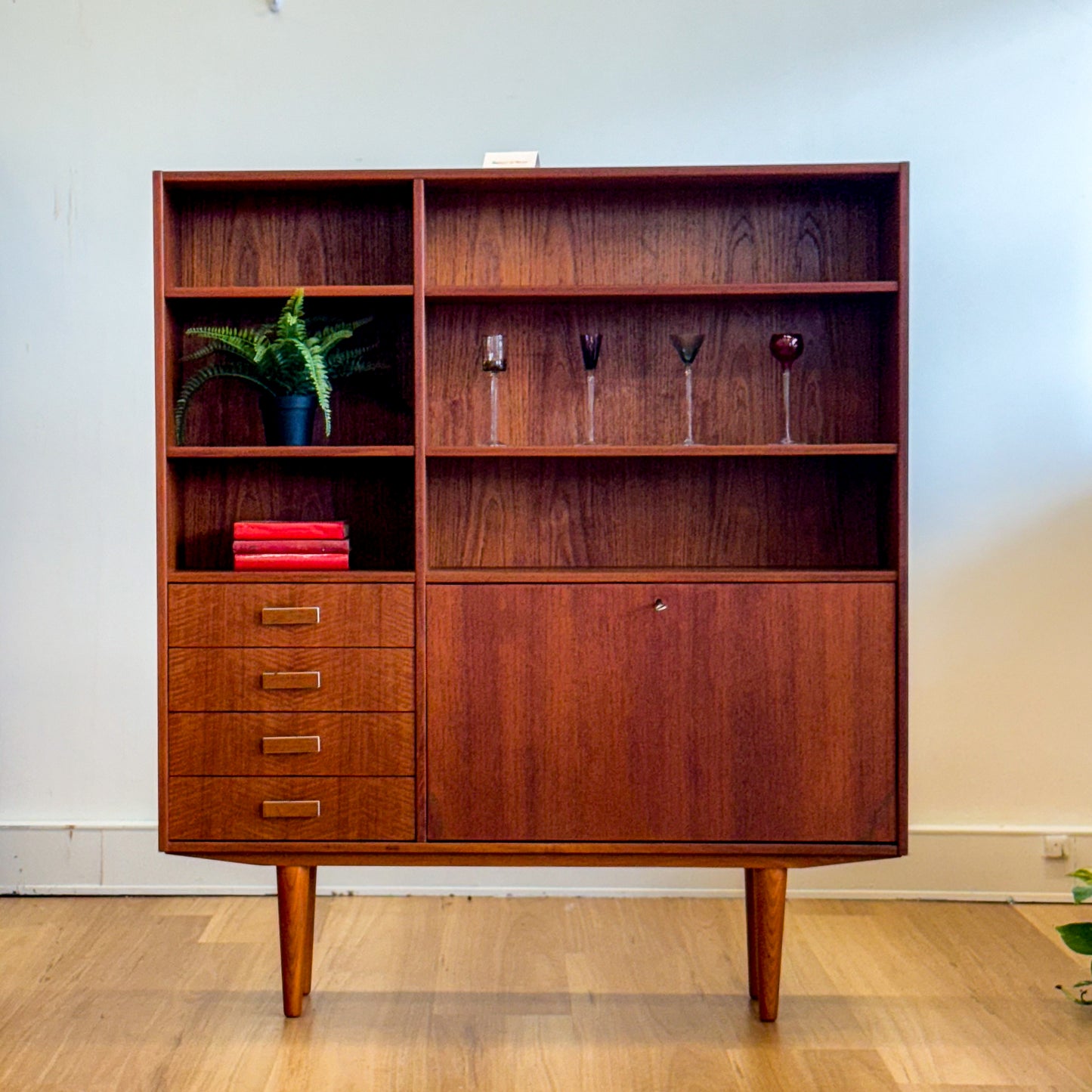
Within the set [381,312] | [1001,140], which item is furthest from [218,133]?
[1001,140]

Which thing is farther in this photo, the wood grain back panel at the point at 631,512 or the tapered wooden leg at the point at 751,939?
the wood grain back panel at the point at 631,512

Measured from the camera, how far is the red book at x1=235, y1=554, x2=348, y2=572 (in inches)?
98.4

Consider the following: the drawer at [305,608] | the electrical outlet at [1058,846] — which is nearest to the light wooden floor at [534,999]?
the electrical outlet at [1058,846]

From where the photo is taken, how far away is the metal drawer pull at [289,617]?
2404 millimetres

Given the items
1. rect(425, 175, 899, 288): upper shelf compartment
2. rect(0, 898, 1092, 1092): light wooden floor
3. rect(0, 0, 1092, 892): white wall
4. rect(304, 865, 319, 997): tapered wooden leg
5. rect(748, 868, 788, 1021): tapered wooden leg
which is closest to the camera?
rect(0, 898, 1092, 1092): light wooden floor

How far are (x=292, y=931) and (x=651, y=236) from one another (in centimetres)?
177

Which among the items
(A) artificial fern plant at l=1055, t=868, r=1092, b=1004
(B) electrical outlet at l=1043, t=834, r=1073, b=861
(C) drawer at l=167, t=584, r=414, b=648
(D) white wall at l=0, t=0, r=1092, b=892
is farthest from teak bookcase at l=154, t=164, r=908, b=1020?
(B) electrical outlet at l=1043, t=834, r=1073, b=861

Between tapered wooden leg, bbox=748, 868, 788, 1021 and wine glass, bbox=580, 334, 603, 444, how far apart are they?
1.06 metres

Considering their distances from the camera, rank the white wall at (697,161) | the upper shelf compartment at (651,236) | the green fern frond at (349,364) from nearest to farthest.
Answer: the green fern frond at (349,364), the upper shelf compartment at (651,236), the white wall at (697,161)

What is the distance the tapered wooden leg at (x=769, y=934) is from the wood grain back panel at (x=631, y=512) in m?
0.74

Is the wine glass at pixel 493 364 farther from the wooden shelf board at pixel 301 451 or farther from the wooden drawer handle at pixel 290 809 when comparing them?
the wooden drawer handle at pixel 290 809

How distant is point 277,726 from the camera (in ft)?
7.93

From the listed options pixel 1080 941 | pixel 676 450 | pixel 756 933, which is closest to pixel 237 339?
pixel 676 450

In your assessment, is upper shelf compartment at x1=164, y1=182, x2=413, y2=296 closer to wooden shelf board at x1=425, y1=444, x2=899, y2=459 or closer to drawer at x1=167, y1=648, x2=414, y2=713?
wooden shelf board at x1=425, y1=444, x2=899, y2=459
